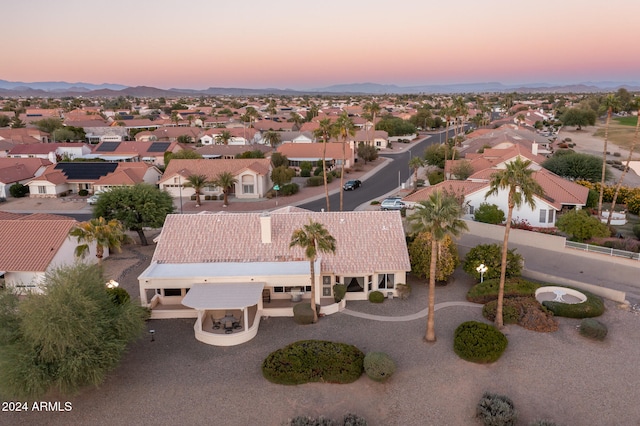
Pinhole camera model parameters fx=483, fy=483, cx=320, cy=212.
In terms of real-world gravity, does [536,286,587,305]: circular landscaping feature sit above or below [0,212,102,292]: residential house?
below

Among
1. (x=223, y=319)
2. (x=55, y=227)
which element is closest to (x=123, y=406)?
(x=223, y=319)

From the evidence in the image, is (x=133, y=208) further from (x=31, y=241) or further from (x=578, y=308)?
(x=578, y=308)

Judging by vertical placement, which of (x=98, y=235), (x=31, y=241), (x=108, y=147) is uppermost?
(x=98, y=235)

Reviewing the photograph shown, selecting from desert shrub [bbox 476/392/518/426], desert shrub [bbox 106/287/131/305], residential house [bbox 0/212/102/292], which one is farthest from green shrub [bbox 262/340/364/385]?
residential house [bbox 0/212/102/292]

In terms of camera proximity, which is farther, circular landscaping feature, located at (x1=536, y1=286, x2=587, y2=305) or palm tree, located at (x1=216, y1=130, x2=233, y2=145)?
palm tree, located at (x1=216, y1=130, x2=233, y2=145)

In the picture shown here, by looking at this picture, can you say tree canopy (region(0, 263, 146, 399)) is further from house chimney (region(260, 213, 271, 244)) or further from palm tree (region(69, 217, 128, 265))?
house chimney (region(260, 213, 271, 244))

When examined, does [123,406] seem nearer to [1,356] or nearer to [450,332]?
[1,356]

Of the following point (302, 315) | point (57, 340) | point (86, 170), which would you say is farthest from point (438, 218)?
point (86, 170)
